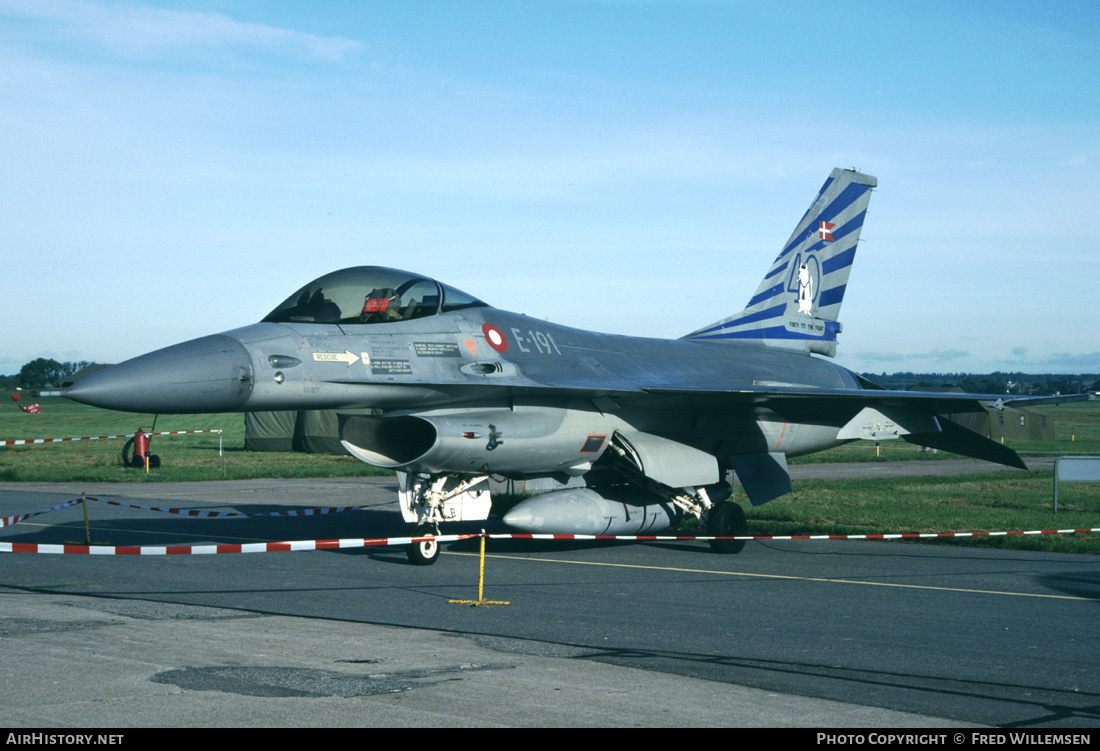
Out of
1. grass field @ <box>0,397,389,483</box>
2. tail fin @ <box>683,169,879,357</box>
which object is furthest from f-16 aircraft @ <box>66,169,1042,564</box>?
grass field @ <box>0,397,389,483</box>

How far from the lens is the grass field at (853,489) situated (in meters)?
16.9

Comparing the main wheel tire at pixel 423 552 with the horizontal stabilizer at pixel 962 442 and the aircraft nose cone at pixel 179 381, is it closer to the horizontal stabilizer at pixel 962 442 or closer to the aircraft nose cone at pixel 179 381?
the aircraft nose cone at pixel 179 381

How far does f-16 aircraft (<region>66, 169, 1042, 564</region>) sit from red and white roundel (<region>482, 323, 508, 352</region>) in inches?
1.1

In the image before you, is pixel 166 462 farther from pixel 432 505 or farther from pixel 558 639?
pixel 558 639

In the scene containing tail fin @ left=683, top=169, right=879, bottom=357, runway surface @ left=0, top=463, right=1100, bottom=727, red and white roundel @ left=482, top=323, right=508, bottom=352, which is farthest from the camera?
tail fin @ left=683, top=169, right=879, bottom=357

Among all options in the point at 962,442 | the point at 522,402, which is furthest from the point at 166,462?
the point at 962,442

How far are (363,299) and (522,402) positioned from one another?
2233mm

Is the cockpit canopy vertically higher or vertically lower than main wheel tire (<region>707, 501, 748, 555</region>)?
higher

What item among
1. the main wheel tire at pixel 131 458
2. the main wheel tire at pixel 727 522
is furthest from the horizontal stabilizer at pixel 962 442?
the main wheel tire at pixel 131 458

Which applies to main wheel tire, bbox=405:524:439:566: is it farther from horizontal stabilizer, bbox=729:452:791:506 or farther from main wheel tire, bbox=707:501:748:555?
horizontal stabilizer, bbox=729:452:791:506

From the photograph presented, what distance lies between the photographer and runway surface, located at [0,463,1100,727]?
5531 mm

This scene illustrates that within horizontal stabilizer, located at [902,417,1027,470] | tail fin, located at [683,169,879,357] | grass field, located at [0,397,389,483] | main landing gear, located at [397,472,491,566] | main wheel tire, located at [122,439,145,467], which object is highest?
tail fin, located at [683,169,879,357]

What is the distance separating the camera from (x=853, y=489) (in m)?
24.7

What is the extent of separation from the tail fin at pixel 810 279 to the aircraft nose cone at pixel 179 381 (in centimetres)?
923
